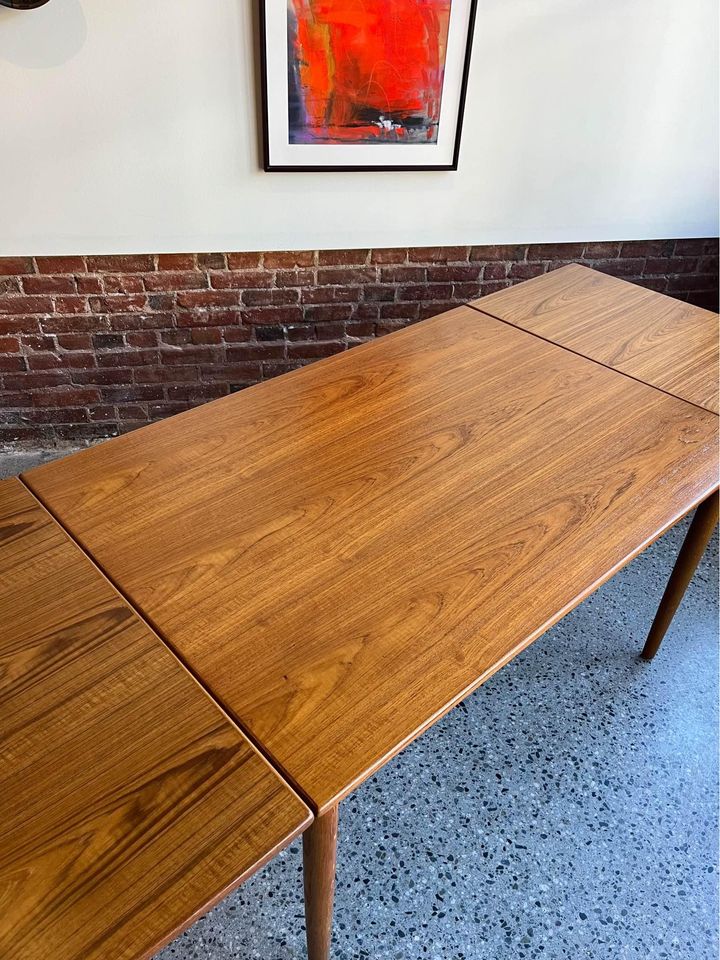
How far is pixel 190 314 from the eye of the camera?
2.42 meters

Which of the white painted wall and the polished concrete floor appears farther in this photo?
the white painted wall

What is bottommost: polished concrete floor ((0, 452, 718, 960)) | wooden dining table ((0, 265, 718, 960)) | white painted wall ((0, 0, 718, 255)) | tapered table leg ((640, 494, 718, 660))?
polished concrete floor ((0, 452, 718, 960))

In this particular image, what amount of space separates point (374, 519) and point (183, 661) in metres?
0.40

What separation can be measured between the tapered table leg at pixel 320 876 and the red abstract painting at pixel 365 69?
189cm

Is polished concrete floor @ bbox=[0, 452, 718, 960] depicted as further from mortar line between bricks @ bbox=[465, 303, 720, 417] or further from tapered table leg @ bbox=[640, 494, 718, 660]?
mortar line between bricks @ bbox=[465, 303, 720, 417]

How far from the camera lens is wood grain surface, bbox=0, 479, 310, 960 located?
766 mm

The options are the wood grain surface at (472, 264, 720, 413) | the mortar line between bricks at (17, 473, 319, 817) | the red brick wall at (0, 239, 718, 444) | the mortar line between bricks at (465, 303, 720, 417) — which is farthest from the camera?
the red brick wall at (0, 239, 718, 444)

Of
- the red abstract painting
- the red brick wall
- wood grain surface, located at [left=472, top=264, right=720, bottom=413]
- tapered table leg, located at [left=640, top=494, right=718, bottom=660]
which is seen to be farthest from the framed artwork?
tapered table leg, located at [left=640, top=494, right=718, bottom=660]

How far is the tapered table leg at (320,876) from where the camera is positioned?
986 millimetres

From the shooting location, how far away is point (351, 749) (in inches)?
36.5

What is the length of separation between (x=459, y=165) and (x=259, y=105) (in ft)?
2.13

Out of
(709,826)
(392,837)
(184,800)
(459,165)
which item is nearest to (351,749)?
(184,800)

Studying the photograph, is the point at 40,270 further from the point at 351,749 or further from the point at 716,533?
the point at 716,533

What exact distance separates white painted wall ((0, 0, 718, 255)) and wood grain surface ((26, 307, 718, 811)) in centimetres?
84
